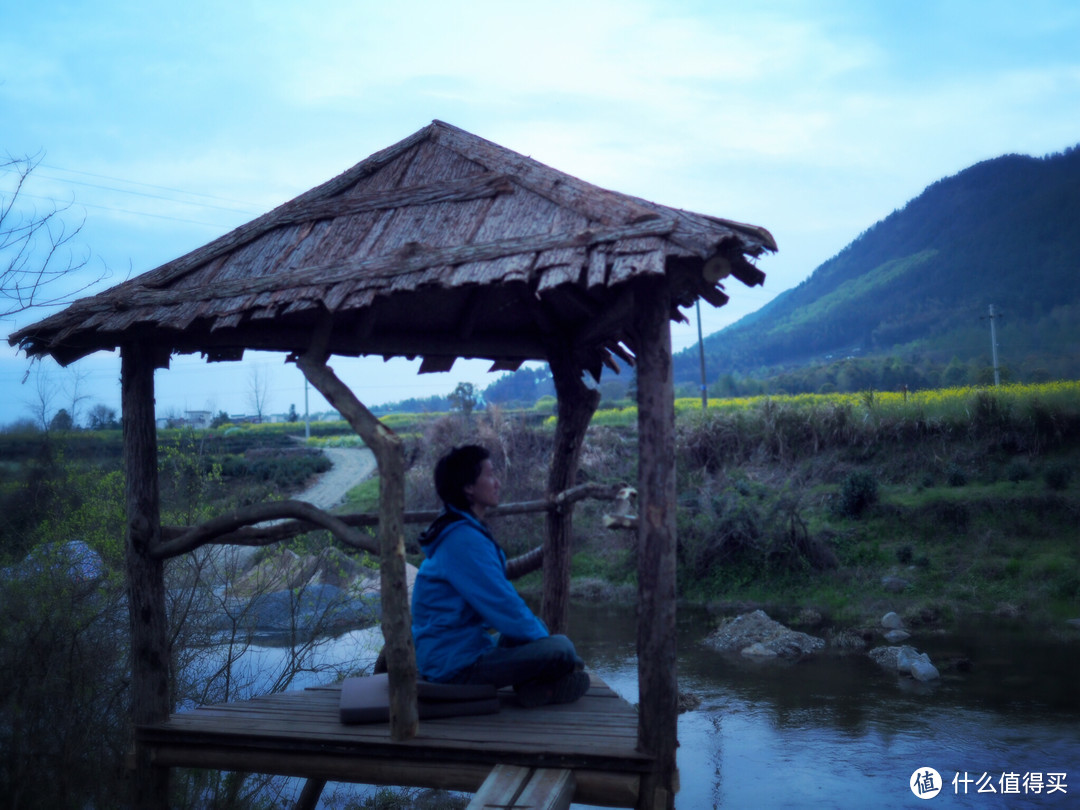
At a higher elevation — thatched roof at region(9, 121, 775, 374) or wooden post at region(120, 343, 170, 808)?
thatched roof at region(9, 121, 775, 374)

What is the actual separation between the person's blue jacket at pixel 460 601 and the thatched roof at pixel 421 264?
1.09 m

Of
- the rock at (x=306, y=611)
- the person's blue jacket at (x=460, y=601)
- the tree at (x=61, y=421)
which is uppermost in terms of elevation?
the tree at (x=61, y=421)

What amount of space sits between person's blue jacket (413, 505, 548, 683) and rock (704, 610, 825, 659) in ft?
33.1

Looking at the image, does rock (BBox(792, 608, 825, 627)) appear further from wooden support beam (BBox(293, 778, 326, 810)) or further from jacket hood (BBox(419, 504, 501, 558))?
jacket hood (BBox(419, 504, 501, 558))

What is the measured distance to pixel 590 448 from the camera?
76.8 ft

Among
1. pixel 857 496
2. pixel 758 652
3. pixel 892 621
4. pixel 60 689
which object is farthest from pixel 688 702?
pixel 857 496

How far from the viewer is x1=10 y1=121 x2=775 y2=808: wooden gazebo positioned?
357cm

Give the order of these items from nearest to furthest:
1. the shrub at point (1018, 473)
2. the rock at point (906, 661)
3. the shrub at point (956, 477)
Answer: the rock at point (906, 661) → the shrub at point (1018, 473) → the shrub at point (956, 477)

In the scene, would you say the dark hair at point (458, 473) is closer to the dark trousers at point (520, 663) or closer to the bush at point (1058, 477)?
the dark trousers at point (520, 663)

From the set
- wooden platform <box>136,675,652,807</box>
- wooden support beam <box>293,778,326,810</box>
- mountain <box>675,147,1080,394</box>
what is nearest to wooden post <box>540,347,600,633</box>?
wooden platform <box>136,675,652,807</box>

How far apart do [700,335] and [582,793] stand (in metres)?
30.6

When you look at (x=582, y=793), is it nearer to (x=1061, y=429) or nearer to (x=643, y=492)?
(x=643, y=492)

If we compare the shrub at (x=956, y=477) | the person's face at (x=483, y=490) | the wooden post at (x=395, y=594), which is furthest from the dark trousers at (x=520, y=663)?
the shrub at (x=956, y=477)

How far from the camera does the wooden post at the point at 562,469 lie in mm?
5648
